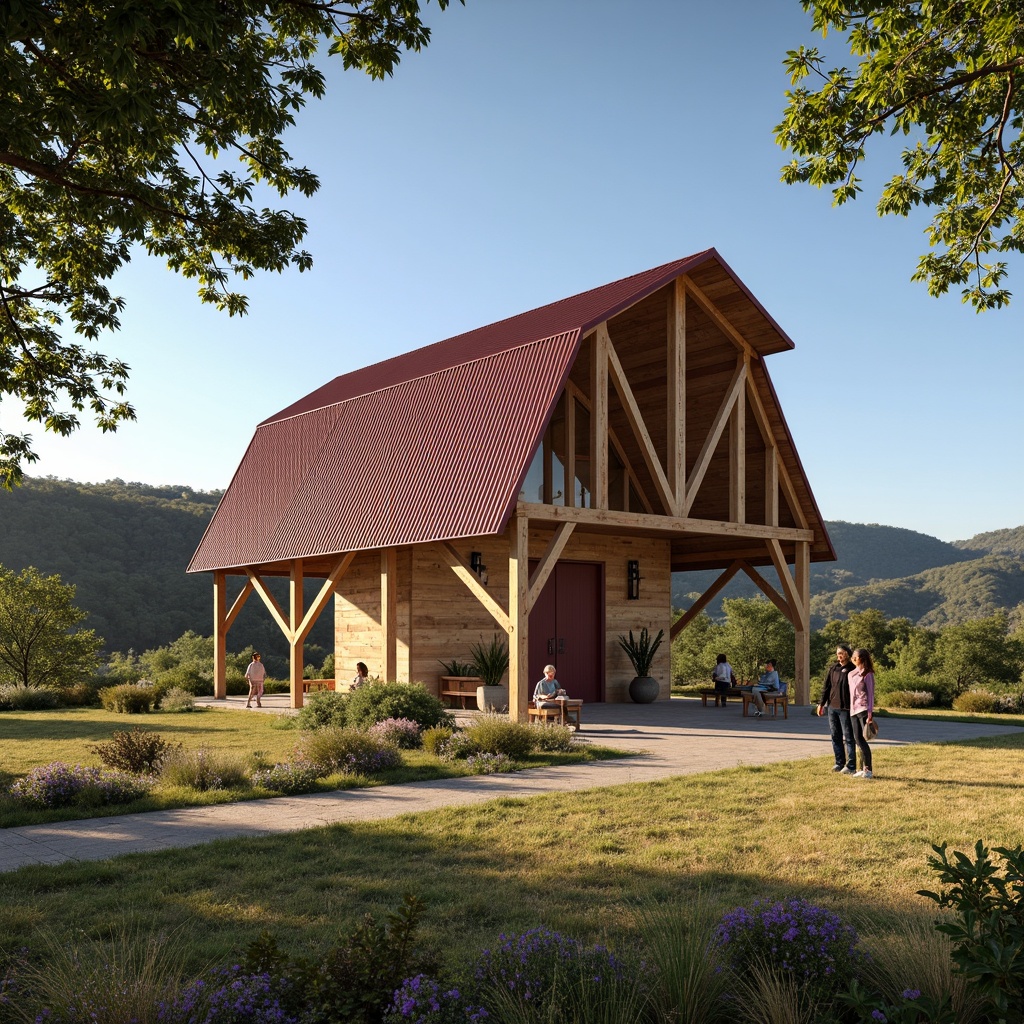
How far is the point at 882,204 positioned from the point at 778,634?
85.2 ft

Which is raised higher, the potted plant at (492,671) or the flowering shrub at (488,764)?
the potted plant at (492,671)

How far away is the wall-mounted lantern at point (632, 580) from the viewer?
2134 cm

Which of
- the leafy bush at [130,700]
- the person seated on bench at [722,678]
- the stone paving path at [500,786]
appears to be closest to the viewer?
the stone paving path at [500,786]

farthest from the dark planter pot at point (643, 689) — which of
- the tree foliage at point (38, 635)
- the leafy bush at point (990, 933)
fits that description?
the leafy bush at point (990, 933)

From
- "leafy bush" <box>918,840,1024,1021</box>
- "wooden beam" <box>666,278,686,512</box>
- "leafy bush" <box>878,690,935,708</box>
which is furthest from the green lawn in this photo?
"leafy bush" <box>878,690,935,708</box>

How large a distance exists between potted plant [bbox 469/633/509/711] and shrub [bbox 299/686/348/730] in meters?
3.12

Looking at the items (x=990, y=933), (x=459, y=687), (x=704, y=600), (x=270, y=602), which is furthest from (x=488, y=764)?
(x=704, y=600)

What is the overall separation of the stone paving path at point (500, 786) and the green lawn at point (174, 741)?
0.27 metres

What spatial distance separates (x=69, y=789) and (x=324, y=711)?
18.1 ft

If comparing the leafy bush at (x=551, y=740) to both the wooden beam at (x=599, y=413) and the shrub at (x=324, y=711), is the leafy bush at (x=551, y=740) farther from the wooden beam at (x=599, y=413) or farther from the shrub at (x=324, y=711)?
the wooden beam at (x=599, y=413)

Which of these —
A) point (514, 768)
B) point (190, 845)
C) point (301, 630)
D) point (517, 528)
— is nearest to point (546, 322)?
point (517, 528)

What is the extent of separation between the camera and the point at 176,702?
2048cm

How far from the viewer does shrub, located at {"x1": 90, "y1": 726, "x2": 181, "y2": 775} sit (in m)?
10.7

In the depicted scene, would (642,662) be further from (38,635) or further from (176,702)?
(38,635)
